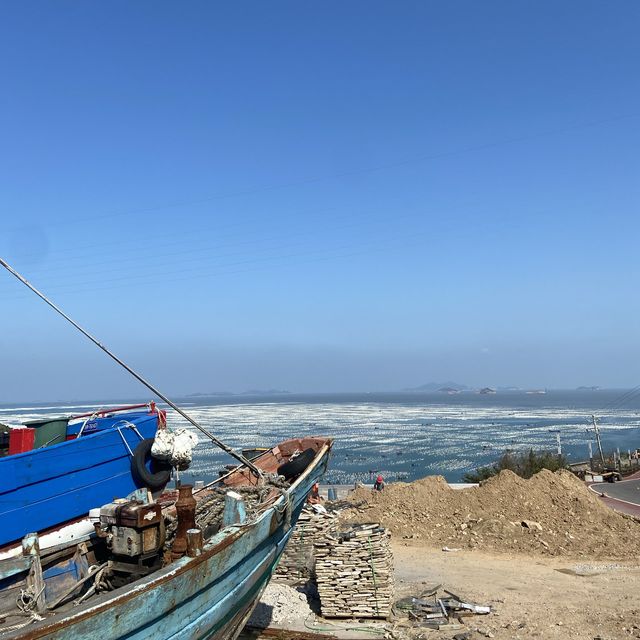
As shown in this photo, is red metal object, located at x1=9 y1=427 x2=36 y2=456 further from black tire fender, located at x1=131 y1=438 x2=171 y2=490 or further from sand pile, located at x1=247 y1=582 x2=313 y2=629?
sand pile, located at x1=247 y1=582 x2=313 y2=629

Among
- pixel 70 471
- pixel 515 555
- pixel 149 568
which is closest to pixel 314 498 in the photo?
pixel 515 555

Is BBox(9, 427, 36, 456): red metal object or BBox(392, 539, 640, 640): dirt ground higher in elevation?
BBox(9, 427, 36, 456): red metal object

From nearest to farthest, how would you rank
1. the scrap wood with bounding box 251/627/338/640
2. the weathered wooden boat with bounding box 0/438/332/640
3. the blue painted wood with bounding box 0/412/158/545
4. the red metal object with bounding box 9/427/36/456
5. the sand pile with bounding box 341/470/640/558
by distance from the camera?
the weathered wooden boat with bounding box 0/438/332/640
the blue painted wood with bounding box 0/412/158/545
the scrap wood with bounding box 251/627/338/640
the red metal object with bounding box 9/427/36/456
the sand pile with bounding box 341/470/640/558

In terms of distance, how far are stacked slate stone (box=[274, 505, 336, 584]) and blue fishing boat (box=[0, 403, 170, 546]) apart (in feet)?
10.7

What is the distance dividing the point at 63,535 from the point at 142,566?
133cm

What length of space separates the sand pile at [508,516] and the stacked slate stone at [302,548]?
196 inches

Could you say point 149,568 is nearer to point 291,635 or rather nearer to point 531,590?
point 291,635

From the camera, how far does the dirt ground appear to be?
28.2 feet

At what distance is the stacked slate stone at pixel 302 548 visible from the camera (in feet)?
35.4

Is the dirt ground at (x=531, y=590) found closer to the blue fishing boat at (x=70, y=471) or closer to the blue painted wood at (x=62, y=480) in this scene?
the blue fishing boat at (x=70, y=471)

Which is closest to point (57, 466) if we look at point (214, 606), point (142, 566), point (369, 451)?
point (142, 566)

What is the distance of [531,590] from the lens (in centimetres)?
1053

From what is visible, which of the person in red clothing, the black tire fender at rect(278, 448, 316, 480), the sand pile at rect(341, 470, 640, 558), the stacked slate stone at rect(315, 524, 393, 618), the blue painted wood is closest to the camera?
the blue painted wood

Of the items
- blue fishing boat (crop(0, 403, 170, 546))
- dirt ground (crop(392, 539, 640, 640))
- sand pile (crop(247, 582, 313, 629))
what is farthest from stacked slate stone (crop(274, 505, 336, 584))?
blue fishing boat (crop(0, 403, 170, 546))
